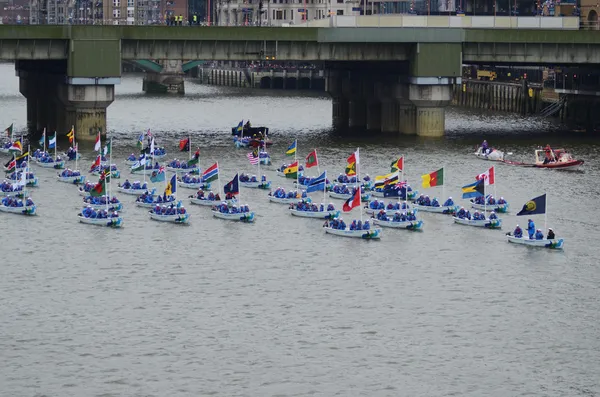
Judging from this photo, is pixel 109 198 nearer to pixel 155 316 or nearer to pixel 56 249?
pixel 56 249

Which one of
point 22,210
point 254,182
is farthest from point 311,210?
point 22,210

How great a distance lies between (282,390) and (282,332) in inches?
353

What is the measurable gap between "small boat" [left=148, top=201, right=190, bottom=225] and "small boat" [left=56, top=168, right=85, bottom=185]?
63.8 feet

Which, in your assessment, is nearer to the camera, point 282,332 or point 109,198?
point 282,332

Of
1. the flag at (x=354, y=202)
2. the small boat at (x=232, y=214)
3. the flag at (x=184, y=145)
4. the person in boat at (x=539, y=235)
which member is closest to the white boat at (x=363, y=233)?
the flag at (x=354, y=202)

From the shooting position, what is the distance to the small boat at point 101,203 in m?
112

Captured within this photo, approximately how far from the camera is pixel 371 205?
112750 millimetres

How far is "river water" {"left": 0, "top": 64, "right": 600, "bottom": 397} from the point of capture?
70.4 m

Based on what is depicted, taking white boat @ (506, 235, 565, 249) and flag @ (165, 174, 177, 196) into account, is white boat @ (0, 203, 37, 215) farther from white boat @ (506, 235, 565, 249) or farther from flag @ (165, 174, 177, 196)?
white boat @ (506, 235, 565, 249)

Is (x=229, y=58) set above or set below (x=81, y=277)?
above

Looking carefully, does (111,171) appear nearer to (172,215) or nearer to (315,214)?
(172,215)

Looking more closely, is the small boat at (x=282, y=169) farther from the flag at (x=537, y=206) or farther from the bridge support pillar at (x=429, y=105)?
the flag at (x=537, y=206)

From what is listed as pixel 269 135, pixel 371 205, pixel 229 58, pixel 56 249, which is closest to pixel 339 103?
pixel 269 135

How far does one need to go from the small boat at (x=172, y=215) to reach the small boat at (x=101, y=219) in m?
3.13
